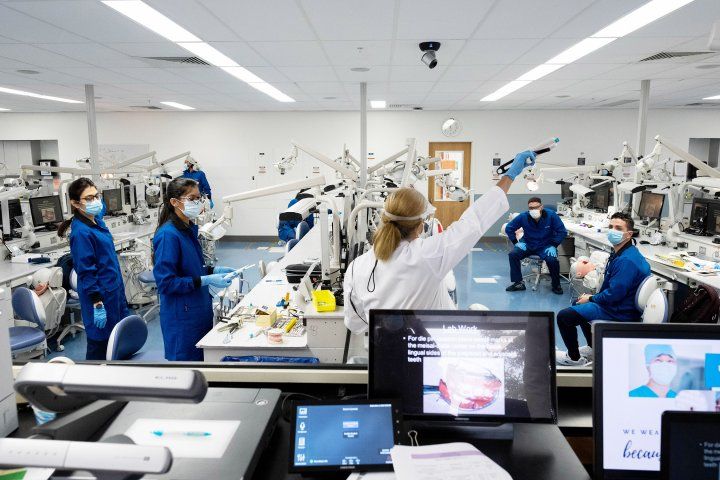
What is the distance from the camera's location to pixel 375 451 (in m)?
1.11

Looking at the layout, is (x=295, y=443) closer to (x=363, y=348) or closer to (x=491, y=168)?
(x=363, y=348)

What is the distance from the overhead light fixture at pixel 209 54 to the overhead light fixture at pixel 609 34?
3.49 meters

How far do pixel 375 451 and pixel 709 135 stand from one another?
12.4 meters

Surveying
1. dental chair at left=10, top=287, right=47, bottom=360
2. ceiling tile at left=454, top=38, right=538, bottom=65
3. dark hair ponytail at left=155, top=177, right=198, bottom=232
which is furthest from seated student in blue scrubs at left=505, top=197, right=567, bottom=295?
dental chair at left=10, top=287, right=47, bottom=360

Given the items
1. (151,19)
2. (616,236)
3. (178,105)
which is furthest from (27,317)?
(178,105)

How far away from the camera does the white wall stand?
1011 cm

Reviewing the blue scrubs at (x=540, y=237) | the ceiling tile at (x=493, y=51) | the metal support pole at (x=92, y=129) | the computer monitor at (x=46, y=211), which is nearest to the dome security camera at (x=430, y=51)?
the ceiling tile at (x=493, y=51)

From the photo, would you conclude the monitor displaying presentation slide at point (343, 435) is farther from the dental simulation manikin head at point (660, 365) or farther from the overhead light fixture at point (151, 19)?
the overhead light fixture at point (151, 19)

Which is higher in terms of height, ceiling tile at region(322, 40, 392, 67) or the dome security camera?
ceiling tile at region(322, 40, 392, 67)

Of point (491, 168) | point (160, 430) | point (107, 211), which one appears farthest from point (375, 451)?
point (491, 168)

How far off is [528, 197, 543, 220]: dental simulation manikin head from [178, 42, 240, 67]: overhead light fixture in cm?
428

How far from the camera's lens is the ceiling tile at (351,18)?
3.24m

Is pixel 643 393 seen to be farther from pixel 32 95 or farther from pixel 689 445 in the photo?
pixel 32 95

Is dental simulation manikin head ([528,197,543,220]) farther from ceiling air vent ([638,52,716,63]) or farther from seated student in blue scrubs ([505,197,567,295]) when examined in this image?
ceiling air vent ([638,52,716,63])
